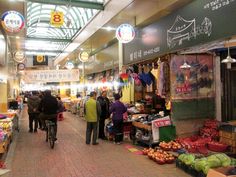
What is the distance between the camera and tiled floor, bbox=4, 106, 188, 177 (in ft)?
21.8

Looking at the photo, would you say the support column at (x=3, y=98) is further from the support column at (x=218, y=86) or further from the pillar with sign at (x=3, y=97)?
the support column at (x=218, y=86)

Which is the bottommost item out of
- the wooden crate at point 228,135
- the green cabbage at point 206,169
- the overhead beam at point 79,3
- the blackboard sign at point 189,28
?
the green cabbage at point 206,169

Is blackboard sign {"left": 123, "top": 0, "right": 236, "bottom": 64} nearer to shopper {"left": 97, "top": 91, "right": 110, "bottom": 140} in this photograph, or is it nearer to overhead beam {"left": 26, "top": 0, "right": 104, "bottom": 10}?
overhead beam {"left": 26, "top": 0, "right": 104, "bottom": 10}

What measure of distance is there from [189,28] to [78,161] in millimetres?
4968

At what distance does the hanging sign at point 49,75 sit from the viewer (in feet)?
53.9

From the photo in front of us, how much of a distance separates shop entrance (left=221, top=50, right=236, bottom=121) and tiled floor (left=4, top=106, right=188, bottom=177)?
9.13ft

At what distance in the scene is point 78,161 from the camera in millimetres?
7746

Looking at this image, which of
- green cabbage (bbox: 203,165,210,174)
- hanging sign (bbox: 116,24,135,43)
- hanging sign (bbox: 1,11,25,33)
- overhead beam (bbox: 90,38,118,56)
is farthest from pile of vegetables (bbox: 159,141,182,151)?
overhead beam (bbox: 90,38,118,56)

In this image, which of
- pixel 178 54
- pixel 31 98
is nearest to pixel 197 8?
pixel 178 54

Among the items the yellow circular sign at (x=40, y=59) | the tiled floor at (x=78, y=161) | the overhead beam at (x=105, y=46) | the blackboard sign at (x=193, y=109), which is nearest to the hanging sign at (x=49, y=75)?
the overhead beam at (x=105, y=46)

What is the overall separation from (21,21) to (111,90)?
7.59m

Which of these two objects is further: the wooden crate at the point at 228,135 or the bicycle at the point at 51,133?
the bicycle at the point at 51,133

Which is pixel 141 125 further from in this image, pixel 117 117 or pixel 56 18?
pixel 56 18

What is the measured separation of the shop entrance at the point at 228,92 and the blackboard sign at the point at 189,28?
168cm
